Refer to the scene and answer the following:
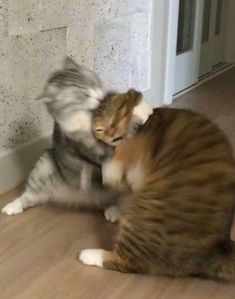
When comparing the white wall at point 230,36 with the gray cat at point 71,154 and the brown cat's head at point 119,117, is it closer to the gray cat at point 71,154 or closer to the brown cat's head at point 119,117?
the gray cat at point 71,154

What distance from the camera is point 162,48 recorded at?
260cm

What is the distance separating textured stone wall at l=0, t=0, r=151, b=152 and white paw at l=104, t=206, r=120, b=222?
0.43m

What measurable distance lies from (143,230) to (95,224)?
1.21 feet

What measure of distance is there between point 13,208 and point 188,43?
6.68 feet

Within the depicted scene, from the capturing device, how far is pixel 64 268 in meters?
1.29

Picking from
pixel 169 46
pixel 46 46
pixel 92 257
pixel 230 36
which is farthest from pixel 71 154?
pixel 230 36

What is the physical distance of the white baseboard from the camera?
66.9 inches

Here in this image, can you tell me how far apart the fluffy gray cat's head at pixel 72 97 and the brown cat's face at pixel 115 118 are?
34mm

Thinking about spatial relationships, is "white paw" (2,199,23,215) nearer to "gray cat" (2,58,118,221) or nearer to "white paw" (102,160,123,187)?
"gray cat" (2,58,118,221)

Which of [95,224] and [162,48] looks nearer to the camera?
[95,224]

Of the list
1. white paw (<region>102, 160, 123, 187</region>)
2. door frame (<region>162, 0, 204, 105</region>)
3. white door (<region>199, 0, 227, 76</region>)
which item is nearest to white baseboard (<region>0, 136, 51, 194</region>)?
white paw (<region>102, 160, 123, 187</region>)

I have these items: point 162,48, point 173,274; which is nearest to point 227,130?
point 162,48

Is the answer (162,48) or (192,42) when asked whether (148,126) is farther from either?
(192,42)

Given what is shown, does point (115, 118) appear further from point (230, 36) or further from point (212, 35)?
point (230, 36)
